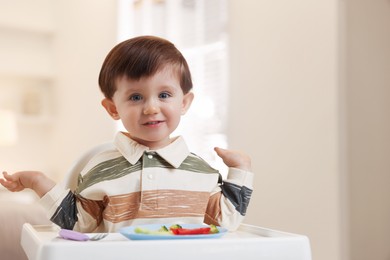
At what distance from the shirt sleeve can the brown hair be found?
0.66ft

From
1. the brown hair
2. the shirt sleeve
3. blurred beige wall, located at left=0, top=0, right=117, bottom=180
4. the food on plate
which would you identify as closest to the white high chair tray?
the food on plate

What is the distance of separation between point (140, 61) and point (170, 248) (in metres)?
0.37

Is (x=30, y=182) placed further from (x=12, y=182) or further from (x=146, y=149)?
(x=146, y=149)

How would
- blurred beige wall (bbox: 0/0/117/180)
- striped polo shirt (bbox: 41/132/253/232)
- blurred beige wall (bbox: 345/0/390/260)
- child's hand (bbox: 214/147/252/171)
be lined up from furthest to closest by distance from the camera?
blurred beige wall (bbox: 0/0/117/180), blurred beige wall (bbox: 345/0/390/260), child's hand (bbox: 214/147/252/171), striped polo shirt (bbox: 41/132/253/232)

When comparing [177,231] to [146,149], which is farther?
[146,149]

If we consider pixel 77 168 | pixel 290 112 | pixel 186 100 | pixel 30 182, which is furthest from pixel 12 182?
pixel 290 112

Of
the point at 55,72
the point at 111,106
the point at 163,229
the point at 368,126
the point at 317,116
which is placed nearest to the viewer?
the point at 163,229

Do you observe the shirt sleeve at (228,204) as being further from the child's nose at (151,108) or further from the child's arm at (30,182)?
the child's arm at (30,182)

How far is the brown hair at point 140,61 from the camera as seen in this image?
1022mm

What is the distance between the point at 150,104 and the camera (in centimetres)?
103

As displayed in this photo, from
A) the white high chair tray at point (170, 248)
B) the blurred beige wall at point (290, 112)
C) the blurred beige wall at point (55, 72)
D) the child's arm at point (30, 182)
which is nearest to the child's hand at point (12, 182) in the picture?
the child's arm at point (30, 182)

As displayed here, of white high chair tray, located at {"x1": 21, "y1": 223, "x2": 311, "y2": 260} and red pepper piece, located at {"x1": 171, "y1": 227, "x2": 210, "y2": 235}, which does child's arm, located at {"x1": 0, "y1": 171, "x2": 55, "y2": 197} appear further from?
red pepper piece, located at {"x1": 171, "y1": 227, "x2": 210, "y2": 235}

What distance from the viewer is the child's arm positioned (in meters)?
1.04

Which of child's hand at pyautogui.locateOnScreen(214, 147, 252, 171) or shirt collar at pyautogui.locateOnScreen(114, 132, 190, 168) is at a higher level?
shirt collar at pyautogui.locateOnScreen(114, 132, 190, 168)
